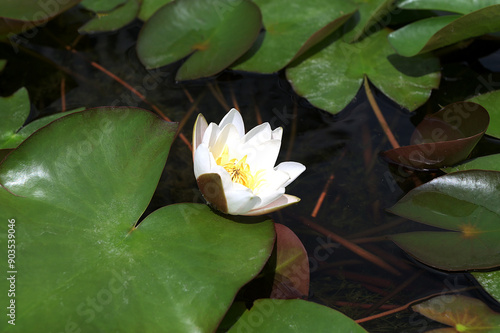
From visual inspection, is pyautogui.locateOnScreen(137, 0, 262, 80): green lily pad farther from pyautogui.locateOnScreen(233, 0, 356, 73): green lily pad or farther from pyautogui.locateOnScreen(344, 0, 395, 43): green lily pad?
pyautogui.locateOnScreen(344, 0, 395, 43): green lily pad

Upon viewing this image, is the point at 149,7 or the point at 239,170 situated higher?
the point at 149,7

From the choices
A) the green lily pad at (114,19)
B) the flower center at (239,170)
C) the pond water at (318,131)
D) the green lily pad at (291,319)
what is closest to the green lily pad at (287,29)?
the pond water at (318,131)

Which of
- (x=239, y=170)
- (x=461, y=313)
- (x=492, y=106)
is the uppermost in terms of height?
(x=239, y=170)

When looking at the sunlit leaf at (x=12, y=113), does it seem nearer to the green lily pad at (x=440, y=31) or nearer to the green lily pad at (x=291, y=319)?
the green lily pad at (x=291, y=319)

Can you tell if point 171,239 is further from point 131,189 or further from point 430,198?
point 430,198

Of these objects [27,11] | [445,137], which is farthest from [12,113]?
[445,137]

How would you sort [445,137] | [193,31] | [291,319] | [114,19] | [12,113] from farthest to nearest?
[114,19] < [193,31] < [12,113] < [445,137] < [291,319]

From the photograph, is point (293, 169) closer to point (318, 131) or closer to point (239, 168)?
point (239, 168)
